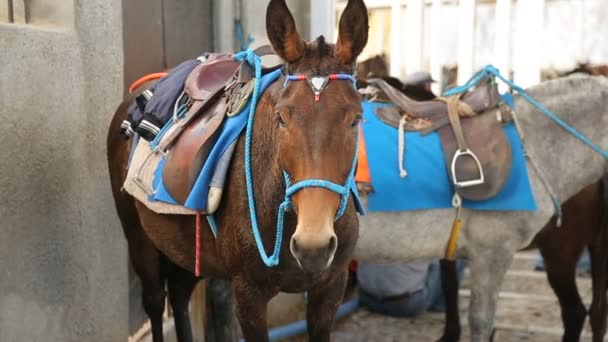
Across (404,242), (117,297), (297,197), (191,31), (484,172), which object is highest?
(191,31)

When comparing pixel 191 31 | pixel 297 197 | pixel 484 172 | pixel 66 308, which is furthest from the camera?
pixel 191 31

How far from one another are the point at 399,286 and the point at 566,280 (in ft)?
4.53

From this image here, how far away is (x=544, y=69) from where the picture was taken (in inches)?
276

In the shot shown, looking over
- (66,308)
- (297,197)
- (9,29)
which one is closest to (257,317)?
(297,197)

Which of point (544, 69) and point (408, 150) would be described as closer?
point (408, 150)

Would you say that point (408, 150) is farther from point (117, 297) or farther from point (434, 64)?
point (434, 64)

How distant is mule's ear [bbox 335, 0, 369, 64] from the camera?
211 cm

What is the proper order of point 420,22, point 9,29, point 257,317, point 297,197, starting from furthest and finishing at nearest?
1. point 420,22
2. point 9,29
3. point 257,317
4. point 297,197

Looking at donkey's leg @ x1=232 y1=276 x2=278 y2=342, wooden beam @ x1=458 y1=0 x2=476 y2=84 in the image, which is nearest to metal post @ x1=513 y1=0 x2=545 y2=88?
wooden beam @ x1=458 y1=0 x2=476 y2=84

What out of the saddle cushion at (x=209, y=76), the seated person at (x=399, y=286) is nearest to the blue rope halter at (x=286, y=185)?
the saddle cushion at (x=209, y=76)

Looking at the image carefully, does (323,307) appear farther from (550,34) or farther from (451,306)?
(550,34)

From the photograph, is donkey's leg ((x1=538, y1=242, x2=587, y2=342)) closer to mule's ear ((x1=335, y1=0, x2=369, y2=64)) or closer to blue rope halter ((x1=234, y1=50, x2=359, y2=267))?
blue rope halter ((x1=234, y1=50, x2=359, y2=267))

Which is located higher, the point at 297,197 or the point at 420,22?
the point at 420,22

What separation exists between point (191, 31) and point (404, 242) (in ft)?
6.46
